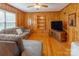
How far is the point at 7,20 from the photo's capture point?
325cm

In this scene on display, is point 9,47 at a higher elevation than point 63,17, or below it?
below

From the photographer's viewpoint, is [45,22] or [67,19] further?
[67,19]

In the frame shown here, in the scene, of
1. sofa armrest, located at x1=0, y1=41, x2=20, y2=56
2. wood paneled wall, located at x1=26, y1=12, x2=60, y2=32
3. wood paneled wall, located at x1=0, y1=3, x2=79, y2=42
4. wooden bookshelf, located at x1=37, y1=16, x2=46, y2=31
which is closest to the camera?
sofa armrest, located at x1=0, y1=41, x2=20, y2=56

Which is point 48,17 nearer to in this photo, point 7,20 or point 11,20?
point 11,20

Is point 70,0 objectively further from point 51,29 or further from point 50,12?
point 50,12

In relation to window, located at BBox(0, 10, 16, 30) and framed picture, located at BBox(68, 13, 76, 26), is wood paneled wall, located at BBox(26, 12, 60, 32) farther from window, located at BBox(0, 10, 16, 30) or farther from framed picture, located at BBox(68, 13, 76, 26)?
window, located at BBox(0, 10, 16, 30)

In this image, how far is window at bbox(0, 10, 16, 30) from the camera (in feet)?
10.5

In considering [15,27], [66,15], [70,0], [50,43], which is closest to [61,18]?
[66,15]

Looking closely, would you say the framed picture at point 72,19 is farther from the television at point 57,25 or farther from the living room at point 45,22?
the television at point 57,25

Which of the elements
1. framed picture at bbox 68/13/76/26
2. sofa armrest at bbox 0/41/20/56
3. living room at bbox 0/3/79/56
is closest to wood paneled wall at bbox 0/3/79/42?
living room at bbox 0/3/79/56

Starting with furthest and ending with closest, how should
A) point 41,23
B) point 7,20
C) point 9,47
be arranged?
point 41,23 < point 7,20 < point 9,47

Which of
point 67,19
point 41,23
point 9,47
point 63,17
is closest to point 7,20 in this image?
point 41,23

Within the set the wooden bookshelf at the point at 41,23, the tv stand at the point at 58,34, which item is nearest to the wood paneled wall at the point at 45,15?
the wooden bookshelf at the point at 41,23

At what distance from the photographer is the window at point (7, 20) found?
3.20 meters
